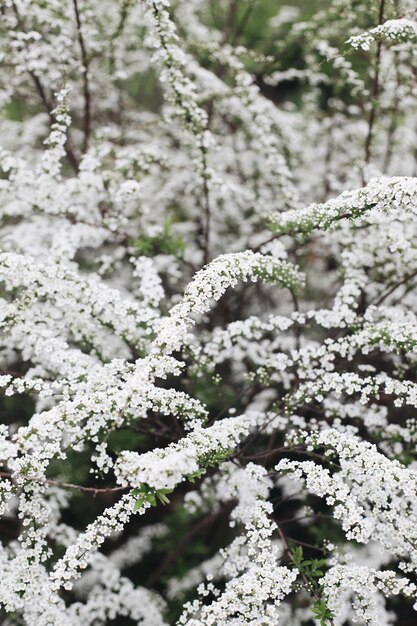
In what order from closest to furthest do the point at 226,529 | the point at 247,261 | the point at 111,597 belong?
1. the point at 247,261
2. the point at 111,597
3. the point at 226,529

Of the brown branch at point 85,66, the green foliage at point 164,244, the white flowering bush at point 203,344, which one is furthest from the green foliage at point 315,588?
the brown branch at point 85,66

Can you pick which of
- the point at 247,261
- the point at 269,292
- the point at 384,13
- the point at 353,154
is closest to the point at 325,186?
the point at 353,154

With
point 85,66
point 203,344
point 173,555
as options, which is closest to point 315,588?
point 173,555

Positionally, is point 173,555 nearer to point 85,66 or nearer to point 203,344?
point 203,344

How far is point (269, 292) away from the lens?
693 cm

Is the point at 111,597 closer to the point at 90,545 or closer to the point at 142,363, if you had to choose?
the point at 90,545

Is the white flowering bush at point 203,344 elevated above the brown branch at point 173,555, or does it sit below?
above

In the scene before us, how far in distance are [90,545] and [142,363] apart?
0.97 metres

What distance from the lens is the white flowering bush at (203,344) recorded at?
324cm

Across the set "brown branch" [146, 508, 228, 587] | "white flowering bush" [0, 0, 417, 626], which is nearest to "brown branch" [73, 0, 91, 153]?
"white flowering bush" [0, 0, 417, 626]

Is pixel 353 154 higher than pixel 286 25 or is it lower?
lower

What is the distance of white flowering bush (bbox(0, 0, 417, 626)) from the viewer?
10.6ft

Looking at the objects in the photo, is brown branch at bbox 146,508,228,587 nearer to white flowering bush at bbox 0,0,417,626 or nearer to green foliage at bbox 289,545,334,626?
white flowering bush at bbox 0,0,417,626

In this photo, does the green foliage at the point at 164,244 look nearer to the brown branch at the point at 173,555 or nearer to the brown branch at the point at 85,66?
the brown branch at the point at 85,66
